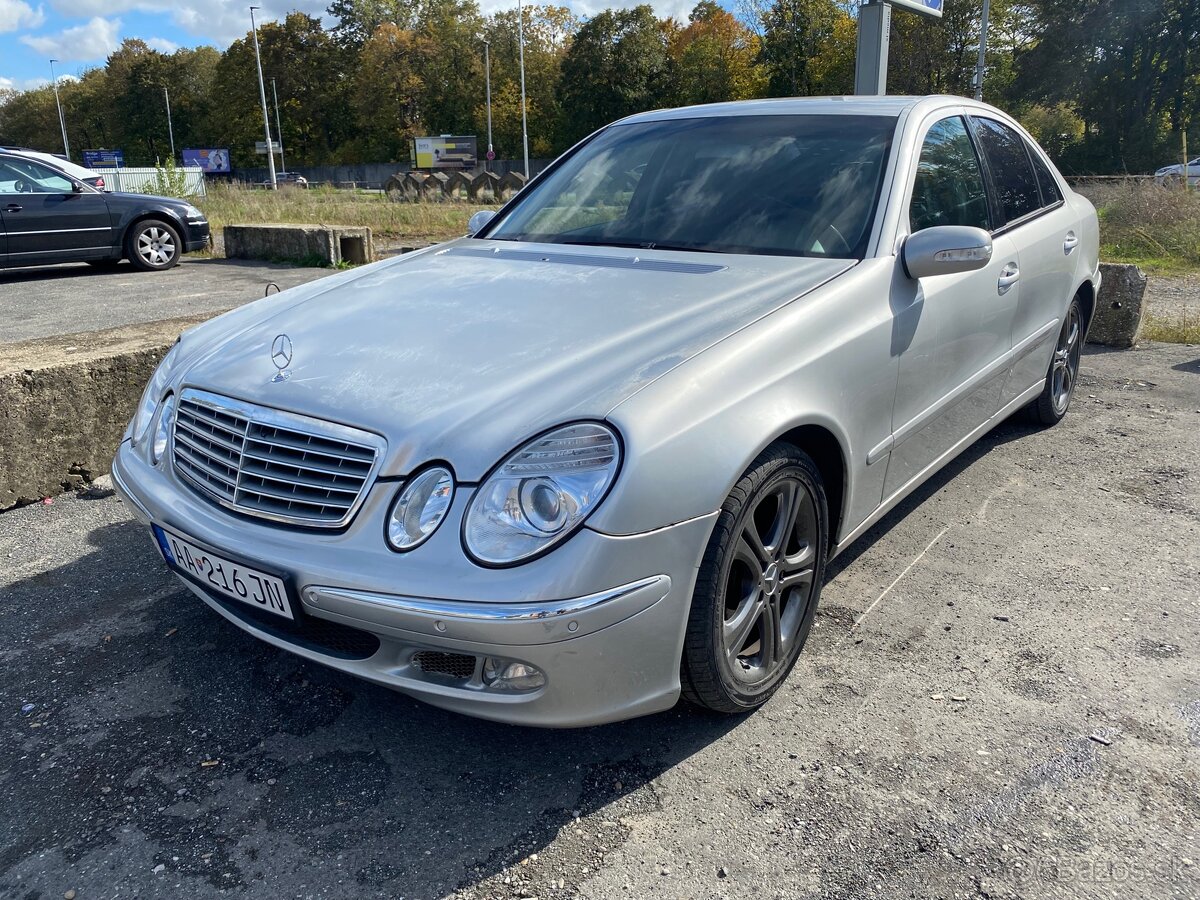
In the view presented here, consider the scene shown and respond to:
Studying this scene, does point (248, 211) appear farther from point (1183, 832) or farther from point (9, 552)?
point (1183, 832)

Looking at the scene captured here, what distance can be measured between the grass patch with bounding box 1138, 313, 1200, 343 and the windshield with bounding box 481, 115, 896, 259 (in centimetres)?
506

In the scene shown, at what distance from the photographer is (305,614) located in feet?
6.85

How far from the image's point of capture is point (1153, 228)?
12.3 metres

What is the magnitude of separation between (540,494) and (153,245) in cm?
1161

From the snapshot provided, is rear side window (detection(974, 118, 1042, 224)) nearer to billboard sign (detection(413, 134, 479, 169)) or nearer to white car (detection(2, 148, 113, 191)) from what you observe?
white car (detection(2, 148, 113, 191))

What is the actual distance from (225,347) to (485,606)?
1415 mm

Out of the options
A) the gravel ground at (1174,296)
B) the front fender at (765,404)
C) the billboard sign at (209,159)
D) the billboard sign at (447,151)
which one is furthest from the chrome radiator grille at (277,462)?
the billboard sign at (209,159)

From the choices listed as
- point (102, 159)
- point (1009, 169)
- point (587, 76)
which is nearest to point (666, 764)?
point (1009, 169)

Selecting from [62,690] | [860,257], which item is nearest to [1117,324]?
[860,257]

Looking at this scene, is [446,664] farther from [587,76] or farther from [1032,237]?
[587,76]

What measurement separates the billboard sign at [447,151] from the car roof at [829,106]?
185ft

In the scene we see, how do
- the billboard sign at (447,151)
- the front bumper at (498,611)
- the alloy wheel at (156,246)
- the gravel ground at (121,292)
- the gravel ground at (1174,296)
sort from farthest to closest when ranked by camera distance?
the billboard sign at (447,151), the alloy wheel at (156,246), the gravel ground at (121,292), the gravel ground at (1174,296), the front bumper at (498,611)

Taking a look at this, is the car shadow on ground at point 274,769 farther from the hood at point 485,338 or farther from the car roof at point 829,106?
the car roof at point 829,106

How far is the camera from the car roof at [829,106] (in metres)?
3.42
